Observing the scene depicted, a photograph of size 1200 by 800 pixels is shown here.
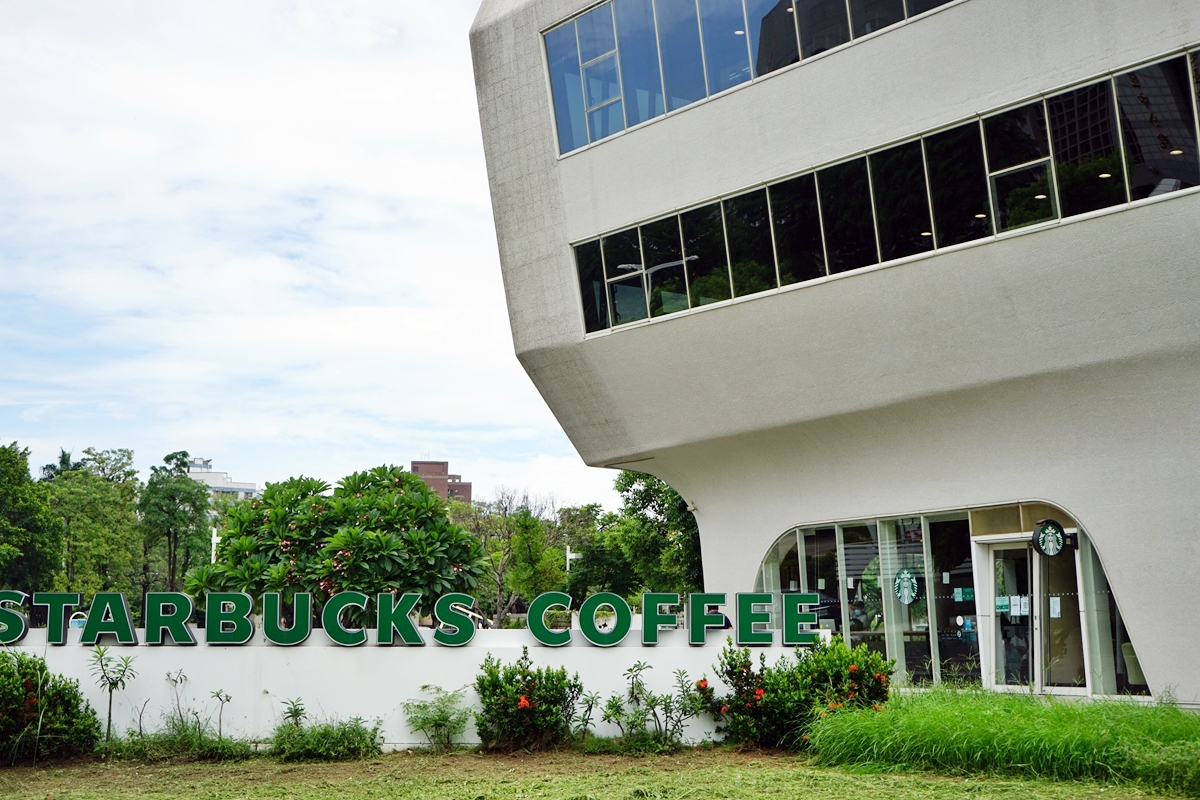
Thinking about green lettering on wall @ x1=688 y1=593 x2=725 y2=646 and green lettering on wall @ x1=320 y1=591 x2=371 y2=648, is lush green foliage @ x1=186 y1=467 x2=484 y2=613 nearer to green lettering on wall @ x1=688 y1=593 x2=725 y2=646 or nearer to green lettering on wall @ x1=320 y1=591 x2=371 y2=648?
green lettering on wall @ x1=320 y1=591 x2=371 y2=648

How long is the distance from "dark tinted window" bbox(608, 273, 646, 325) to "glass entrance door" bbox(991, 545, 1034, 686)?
7926mm

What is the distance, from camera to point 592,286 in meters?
21.8

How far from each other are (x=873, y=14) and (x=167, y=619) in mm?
14408

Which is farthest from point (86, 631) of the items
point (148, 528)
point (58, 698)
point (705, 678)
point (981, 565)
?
point (148, 528)

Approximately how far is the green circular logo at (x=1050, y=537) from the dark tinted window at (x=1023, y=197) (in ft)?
15.3

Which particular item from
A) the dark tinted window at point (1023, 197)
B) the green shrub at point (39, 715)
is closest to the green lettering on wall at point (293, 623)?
the green shrub at point (39, 715)

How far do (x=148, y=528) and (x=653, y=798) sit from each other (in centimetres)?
7378

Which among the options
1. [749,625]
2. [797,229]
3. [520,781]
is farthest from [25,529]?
[520,781]

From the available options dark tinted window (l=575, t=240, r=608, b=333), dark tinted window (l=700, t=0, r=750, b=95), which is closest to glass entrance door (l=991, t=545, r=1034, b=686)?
dark tinted window (l=575, t=240, r=608, b=333)

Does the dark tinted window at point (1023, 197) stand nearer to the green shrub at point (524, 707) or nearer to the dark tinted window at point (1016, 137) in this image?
the dark tinted window at point (1016, 137)

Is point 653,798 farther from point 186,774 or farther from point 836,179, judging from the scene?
point 836,179

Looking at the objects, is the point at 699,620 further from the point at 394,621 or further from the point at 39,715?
the point at 39,715

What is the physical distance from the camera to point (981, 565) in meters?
18.5

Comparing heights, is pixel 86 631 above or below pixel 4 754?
above
